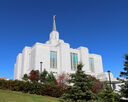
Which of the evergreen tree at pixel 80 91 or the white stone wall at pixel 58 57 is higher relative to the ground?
the white stone wall at pixel 58 57

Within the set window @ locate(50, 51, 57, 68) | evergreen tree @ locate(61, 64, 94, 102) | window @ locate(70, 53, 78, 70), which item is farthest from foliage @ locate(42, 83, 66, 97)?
window @ locate(70, 53, 78, 70)

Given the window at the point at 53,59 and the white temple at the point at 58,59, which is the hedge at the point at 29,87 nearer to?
the white temple at the point at 58,59

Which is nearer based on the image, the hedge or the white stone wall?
the hedge

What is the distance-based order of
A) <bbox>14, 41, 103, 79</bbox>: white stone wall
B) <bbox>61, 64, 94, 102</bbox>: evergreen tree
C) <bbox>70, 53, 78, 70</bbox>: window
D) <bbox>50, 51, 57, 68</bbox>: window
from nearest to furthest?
<bbox>61, 64, 94, 102</bbox>: evergreen tree, <bbox>14, 41, 103, 79</bbox>: white stone wall, <bbox>50, 51, 57, 68</bbox>: window, <bbox>70, 53, 78, 70</bbox>: window

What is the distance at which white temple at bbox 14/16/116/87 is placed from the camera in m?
60.3

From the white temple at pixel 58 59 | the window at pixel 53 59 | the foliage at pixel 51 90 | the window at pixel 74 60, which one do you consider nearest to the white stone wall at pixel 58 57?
the white temple at pixel 58 59

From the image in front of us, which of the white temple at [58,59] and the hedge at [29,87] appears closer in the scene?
the hedge at [29,87]

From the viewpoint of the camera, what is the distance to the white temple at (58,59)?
60.3 m

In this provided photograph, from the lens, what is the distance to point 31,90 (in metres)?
18.9

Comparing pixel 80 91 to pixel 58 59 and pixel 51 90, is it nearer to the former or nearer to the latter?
pixel 51 90

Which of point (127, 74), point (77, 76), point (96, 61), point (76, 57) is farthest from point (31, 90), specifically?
point (96, 61)

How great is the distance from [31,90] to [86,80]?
7856 millimetres

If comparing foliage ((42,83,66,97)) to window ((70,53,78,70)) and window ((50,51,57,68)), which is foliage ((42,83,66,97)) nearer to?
window ((50,51,57,68))

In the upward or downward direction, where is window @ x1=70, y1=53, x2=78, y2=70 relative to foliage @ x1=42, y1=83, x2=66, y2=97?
upward
